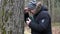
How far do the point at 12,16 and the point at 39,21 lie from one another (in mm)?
757

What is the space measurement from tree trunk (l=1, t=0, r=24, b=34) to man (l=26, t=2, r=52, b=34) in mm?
437

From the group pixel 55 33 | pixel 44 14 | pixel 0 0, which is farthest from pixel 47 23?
pixel 55 33

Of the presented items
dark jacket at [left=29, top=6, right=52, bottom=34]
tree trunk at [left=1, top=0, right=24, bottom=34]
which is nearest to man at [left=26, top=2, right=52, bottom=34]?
dark jacket at [left=29, top=6, right=52, bottom=34]

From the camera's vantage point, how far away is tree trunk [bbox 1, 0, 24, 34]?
4.16 m

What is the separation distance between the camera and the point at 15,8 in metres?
4.16

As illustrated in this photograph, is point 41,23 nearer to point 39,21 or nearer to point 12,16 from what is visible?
point 39,21

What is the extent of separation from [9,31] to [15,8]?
0.45 meters

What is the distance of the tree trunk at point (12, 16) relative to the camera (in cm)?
416

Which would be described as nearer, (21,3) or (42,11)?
(21,3)

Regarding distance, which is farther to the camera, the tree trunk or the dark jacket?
the dark jacket

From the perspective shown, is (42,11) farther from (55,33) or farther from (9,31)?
(55,33)

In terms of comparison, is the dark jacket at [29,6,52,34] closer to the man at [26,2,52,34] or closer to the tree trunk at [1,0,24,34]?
the man at [26,2,52,34]

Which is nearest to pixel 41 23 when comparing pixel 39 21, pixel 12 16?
pixel 39 21

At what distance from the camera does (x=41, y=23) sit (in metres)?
4.66
